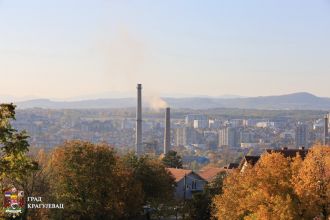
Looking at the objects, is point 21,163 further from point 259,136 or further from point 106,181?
point 259,136

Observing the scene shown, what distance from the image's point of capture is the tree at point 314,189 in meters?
21.4

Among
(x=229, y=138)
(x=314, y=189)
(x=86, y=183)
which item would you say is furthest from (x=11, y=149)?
(x=229, y=138)

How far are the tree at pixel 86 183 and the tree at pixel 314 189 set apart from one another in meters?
8.61

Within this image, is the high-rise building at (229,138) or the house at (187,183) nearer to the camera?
the house at (187,183)

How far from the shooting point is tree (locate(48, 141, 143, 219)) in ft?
86.6

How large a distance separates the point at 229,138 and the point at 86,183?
144 m

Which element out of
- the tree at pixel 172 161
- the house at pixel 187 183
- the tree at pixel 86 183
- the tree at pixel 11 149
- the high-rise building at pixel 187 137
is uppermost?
the tree at pixel 11 149

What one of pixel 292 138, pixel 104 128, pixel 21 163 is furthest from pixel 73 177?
pixel 104 128

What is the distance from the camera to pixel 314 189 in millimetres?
21484

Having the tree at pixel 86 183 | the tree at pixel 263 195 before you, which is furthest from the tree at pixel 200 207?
the tree at pixel 263 195

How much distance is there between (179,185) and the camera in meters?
45.6

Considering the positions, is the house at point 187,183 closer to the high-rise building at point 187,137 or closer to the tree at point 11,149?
the tree at point 11,149

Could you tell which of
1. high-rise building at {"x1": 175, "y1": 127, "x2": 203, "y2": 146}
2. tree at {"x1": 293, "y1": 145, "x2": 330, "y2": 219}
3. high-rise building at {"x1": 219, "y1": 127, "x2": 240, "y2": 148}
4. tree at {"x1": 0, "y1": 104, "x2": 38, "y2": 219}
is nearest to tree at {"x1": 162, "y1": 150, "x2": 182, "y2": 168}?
tree at {"x1": 293, "y1": 145, "x2": 330, "y2": 219}

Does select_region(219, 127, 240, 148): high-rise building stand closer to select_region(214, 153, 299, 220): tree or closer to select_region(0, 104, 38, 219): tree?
select_region(214, 153, 299, 220): tree
